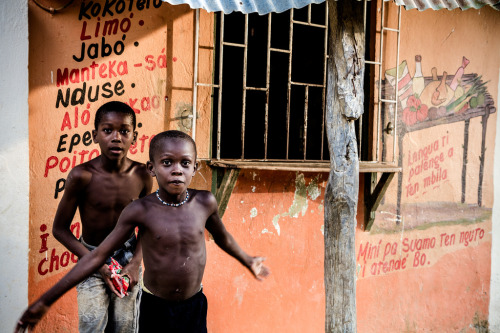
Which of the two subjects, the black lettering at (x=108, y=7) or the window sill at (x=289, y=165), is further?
the window sill at (x=289, y=165)

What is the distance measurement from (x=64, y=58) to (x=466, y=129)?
151 inches

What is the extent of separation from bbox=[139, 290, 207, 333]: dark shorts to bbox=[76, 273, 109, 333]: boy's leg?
0.30 metres

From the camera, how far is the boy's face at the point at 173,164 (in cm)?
221

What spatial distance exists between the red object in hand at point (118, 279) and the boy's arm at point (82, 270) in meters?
0.25

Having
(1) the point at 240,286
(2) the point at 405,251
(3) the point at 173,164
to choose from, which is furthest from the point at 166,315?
(2) the point at 405,251

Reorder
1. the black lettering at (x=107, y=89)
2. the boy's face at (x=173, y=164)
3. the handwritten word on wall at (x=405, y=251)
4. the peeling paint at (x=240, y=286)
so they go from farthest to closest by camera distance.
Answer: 1. the handwritten word on wall at (x=405, y=251)
2. the peeling paint at (x=240, y=286)
3. the black lettering at (x=107, y=89)
4. the boy's face at (x=173, y=164)

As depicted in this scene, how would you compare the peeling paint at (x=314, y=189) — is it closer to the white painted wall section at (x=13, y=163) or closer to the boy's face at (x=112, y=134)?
the boy's face at (x=112, y=134)

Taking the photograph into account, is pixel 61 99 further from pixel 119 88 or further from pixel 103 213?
pixel 103 213

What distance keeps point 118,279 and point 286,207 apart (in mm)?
1870

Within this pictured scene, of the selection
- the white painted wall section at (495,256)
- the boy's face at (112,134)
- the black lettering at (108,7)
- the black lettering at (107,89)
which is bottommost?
the white painted wall section at (495,256)

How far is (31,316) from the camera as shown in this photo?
77.7 inches

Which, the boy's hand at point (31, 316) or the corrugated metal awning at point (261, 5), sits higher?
the corrugated metal awning at point (261, 5)

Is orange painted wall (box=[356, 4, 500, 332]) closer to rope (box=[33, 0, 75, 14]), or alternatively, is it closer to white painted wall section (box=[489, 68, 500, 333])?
white painted wall section (box=[489, 68, 500, 333])

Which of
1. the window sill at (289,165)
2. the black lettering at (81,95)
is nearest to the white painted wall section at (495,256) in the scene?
the window sill at (289,165)
